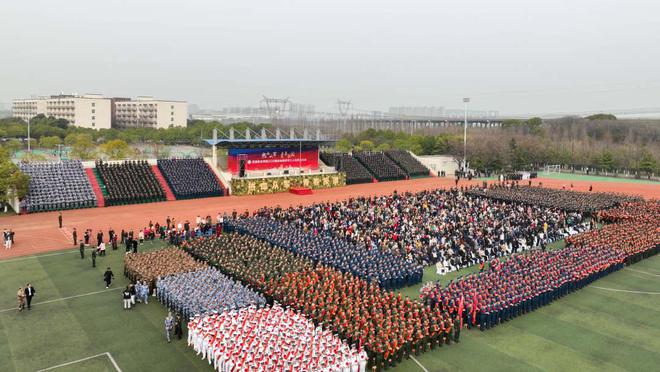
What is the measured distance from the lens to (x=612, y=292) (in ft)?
63.5

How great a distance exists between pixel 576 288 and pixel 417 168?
1643 inches

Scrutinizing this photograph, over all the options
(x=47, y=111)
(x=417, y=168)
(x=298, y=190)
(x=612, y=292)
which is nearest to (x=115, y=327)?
(x=612, y=292)

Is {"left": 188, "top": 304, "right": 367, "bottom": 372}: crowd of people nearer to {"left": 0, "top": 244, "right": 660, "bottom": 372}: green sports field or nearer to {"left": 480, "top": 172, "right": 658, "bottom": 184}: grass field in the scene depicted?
{"left": 0, "top": 244, "right": 660, "bottom": 372}: green sports field

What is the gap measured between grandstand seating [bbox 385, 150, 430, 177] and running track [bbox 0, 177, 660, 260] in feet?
24.3

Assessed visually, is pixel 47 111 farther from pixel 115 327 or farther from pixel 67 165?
pixel 115 327

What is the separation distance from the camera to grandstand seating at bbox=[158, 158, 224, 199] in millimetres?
41469

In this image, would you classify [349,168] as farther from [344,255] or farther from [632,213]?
[344,255]

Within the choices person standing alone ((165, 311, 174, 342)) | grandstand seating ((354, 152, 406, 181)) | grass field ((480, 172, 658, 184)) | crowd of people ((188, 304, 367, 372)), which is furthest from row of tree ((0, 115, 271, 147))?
crowd of people ((188, 304, 367, 372))

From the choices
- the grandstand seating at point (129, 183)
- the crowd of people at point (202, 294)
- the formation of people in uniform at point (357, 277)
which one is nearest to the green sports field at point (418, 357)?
the formation of people in uniform at point (357, 277)

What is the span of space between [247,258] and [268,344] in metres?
8.58

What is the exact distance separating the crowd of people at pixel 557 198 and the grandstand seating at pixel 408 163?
16.2 meters

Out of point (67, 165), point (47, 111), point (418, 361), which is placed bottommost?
point (418, 361)

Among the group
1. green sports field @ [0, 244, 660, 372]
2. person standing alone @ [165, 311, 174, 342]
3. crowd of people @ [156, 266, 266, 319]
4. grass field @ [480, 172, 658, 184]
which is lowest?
green sports field @ [0, 244, 660, 372]

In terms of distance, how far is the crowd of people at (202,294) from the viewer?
15.5m
